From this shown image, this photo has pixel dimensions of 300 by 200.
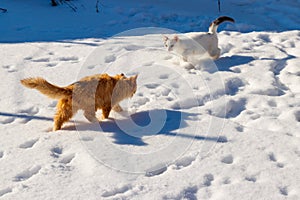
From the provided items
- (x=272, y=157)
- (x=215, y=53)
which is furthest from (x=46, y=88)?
(x=215, y=53)

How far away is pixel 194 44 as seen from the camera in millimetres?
5277

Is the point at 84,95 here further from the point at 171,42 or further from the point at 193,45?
the point at 193,45

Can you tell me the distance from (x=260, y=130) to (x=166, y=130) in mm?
816

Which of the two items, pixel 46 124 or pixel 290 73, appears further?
pixel 290 73

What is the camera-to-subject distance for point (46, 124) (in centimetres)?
391

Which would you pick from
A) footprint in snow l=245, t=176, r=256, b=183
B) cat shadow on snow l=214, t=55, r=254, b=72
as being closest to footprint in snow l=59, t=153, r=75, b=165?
footprint in snow l=245, t=176, r=256, b=183

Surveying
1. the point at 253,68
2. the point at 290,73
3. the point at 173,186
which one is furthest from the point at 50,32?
the point at 173,186

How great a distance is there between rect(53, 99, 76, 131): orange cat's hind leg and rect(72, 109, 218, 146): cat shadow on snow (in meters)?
0.15

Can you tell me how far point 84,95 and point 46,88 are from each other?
322mm

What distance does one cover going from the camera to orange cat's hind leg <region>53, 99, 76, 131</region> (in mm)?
3716

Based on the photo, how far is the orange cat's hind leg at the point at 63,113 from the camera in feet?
12.2

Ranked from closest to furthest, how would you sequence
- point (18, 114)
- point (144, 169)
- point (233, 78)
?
point (144, 169) → point (18, 114) → point (233, 78)

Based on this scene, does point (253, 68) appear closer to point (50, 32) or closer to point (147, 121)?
A: point (147, 121)

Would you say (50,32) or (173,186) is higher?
(50,32)
